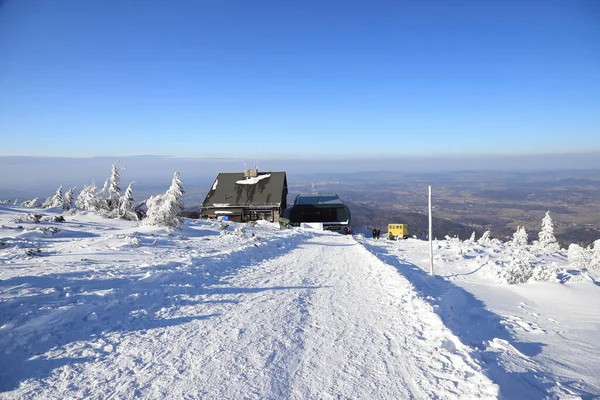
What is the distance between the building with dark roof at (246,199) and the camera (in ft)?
121

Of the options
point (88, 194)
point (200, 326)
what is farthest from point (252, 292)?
point (88, 194)

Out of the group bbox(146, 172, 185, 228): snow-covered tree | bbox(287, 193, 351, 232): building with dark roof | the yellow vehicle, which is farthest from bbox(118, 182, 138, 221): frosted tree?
the yellow vehicle

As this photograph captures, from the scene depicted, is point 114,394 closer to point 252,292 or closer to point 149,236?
point 252,292

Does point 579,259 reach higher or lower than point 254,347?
lower

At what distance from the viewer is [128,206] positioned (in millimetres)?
22766

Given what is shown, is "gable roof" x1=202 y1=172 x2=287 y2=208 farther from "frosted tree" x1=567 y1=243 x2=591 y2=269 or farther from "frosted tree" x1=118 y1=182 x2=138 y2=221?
"frosted tree" x1=567 y1=243 x2=591 y2=269

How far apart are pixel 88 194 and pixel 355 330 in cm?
2687

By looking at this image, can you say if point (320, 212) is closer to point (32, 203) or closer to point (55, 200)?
point (55, 200)

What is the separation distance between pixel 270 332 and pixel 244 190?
34.6 metres

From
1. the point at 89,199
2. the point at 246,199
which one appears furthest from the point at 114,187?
the point at 246,199

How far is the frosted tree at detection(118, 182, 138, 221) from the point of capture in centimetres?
2175

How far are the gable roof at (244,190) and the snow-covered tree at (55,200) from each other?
13.5 m

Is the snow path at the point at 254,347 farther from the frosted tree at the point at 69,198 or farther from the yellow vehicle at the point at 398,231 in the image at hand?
the frosted tree at the point at 69,198

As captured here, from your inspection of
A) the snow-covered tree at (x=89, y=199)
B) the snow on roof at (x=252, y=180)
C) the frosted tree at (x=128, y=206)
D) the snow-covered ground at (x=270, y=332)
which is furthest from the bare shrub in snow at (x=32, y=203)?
the snow on roof at (x=252, y=180)
